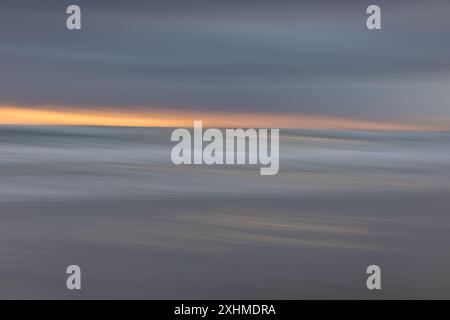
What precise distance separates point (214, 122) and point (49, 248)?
2.76 m

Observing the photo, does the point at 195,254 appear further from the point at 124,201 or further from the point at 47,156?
the point at 47,156

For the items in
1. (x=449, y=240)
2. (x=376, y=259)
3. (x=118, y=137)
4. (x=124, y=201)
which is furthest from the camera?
(x=118, y=137)

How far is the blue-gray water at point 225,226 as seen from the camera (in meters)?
3.59

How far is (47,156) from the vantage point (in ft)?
22.4

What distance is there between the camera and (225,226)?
174 inches

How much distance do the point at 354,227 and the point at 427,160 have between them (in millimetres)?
2309

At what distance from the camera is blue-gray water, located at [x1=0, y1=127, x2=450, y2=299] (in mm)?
3590

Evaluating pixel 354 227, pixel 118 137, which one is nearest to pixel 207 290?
pixel 354 227

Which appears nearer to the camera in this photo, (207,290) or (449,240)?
(207,290)

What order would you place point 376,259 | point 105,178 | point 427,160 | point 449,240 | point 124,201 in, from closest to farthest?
point 376,259, point 449,240, point 124,201, point 105,178, point 427,160

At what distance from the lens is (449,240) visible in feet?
13.9

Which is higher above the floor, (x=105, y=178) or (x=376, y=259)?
(x=105, y=178)

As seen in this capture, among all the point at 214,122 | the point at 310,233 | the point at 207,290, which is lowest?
the point at 207,290

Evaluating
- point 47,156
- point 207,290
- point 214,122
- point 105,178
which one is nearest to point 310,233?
point 207,290
